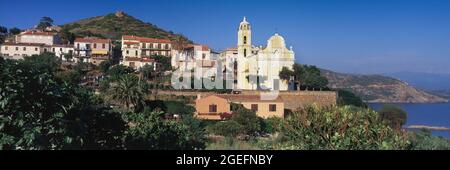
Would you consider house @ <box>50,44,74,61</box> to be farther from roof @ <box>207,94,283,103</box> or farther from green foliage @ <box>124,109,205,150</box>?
green foliage @ <box>124,109,205,150</box>

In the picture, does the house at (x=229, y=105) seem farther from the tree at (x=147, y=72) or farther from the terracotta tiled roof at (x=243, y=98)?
the tree at (x=147, y=72)

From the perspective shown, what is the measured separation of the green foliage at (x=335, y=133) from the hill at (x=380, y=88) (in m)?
81.7

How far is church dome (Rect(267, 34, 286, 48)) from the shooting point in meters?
31.9

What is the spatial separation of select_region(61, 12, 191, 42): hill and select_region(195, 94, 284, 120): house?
91.1 ft

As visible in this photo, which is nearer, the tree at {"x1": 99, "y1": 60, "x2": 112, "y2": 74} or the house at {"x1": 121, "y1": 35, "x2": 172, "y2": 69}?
the tree at {"x1": 99, "y1": 60, "x2": 112, "y2": 74}

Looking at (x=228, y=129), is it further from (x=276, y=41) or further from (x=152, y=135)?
(x=276, y=41)

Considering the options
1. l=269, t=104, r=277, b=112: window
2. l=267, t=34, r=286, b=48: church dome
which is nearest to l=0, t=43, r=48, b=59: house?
l=267, t=34, r=286, b=48: church dome

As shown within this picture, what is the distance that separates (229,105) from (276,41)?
8084 mm

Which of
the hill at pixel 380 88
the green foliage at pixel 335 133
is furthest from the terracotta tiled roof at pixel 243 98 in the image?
the hill at pixel 380 88

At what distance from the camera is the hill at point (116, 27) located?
2165 inches

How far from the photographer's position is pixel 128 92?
22922 millimetres

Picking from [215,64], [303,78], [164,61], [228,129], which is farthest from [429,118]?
[228,129]

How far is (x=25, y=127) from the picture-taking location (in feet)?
19.4
